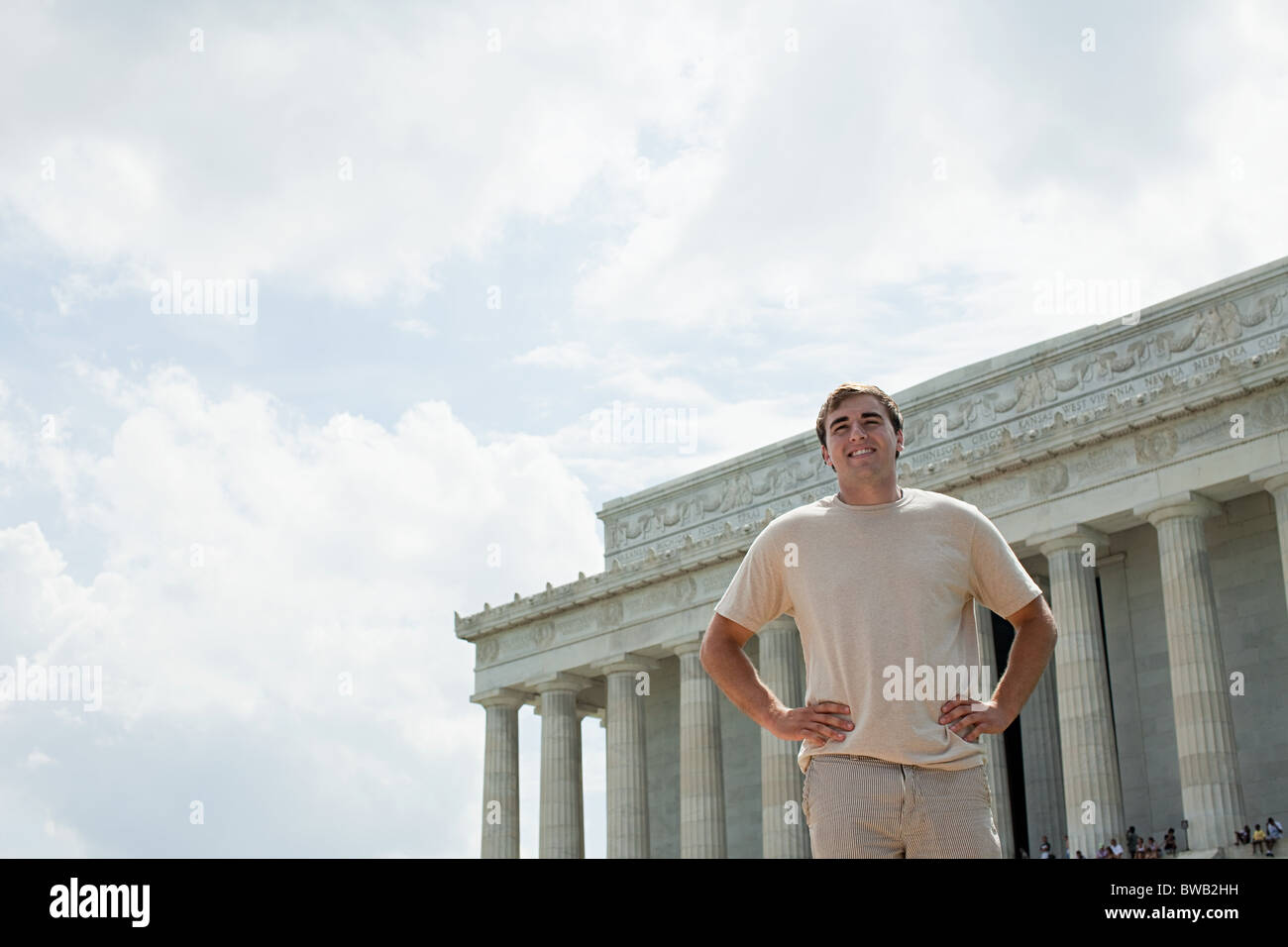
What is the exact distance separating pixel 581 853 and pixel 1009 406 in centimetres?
2585

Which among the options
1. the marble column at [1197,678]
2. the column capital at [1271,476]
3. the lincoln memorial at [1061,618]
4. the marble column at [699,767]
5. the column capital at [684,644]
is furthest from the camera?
the column capital at [684,644]

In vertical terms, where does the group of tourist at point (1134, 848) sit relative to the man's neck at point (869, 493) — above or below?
above

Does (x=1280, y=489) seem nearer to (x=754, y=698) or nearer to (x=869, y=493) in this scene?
(x=869, y=493)

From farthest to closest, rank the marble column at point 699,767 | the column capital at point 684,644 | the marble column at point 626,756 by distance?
the marble column at point 626,756, the column capital at point 684,644, the marble column at point 699,767

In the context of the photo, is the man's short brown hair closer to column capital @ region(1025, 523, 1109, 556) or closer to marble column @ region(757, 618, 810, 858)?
column capital @ region(1025, 523, 1109, 556)

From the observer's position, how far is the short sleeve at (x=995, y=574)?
784 centimetres

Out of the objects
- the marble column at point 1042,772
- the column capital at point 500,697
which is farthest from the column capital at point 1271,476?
the column capital at point 500,697

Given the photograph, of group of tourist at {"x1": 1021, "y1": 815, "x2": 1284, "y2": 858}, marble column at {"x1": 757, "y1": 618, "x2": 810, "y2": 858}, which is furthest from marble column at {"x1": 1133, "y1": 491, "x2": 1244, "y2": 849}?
marble column at {"x1": 757, "y1": 618, "x2": 810, "y2": 858}

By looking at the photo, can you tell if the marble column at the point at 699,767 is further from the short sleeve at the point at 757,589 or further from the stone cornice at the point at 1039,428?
the short sleeve at the point at 757,589

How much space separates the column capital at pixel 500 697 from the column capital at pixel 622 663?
536 centimetres

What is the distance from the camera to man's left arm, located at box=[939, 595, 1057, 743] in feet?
24.2
